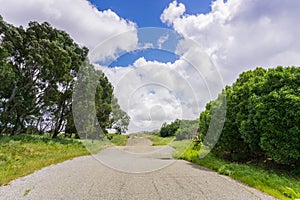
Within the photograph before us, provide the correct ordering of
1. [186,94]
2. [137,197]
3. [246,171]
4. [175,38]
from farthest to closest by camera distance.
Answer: [186,94] → [175,38] → [246,171] → [137,197]

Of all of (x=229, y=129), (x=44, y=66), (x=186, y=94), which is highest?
(x=44, y=66)

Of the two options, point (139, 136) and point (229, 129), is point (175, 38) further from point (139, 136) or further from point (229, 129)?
point (139, 136)

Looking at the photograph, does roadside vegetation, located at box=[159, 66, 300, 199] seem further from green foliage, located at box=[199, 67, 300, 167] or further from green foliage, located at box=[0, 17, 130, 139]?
green foliage, located at box=[0, 17, 130, 139]

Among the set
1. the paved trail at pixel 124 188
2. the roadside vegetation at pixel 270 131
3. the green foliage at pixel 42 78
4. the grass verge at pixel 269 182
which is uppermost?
the green foliage at pixel 42 78

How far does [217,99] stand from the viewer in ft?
46.1

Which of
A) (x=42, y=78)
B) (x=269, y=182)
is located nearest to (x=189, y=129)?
(x=269, y=182)

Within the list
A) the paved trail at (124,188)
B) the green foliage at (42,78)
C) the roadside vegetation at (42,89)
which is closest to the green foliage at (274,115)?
the paved trail at (124,188)

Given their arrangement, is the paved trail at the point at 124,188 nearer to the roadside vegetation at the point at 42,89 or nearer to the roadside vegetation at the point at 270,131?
the roadside vegetation at the point at 270,131

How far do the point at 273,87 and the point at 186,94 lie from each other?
353 cm

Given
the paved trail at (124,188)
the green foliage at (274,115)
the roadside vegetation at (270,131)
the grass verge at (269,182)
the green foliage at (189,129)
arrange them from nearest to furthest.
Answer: the paved trail at (124,188)
the grass verge at (269,182)
the roadside vegetation at (270,131)
the green foliage at (274,115)
the green foliage at (189,129)

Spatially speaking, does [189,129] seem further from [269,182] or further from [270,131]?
[269,182]

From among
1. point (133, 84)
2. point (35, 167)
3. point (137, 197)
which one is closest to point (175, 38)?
point (133, 84)

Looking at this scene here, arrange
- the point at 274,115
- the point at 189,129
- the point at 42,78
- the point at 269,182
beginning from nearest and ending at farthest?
the point at 269,182
the point at 274,115
the point at 189,129
the point at 42,78

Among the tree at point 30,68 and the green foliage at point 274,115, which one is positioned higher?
the tree at point 30,68
